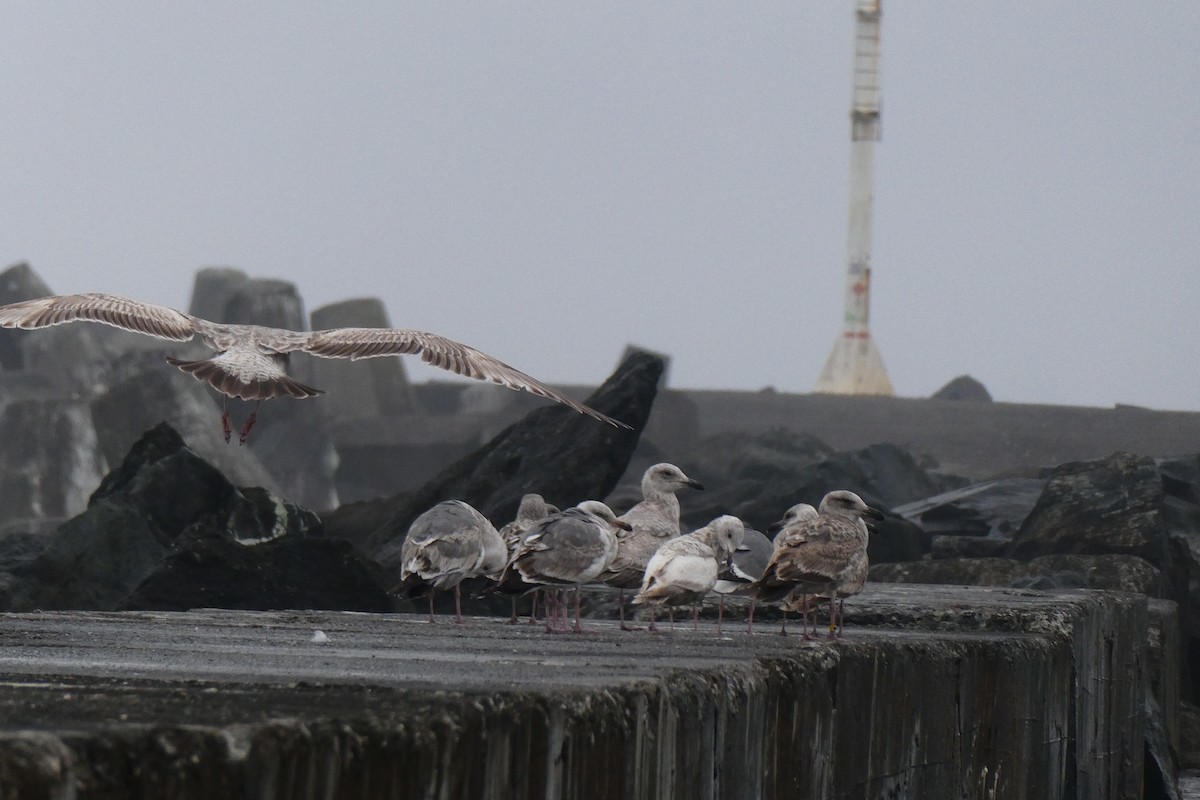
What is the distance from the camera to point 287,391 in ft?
29.1

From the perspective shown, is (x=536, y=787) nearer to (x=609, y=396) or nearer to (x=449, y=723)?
(x=449, y=723)

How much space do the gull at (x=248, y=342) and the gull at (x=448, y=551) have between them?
1.77 metres

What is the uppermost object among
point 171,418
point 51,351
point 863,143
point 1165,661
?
point 863,143

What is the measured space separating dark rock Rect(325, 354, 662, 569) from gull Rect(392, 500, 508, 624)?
5548 millimetres

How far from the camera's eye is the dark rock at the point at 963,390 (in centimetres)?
3978

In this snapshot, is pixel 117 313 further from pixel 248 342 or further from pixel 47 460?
pixel 47 460

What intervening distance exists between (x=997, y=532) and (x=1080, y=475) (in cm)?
283

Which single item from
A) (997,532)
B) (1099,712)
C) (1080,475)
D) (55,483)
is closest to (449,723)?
(1099,712)

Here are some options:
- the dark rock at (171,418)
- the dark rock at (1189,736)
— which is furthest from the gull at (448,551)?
the dark rock at (171,418)

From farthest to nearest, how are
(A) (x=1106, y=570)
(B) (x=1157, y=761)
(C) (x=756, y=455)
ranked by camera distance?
(C) (x=756, y=455) → (A) (x=1106, y=570) → (B) (x=1157, y=761)

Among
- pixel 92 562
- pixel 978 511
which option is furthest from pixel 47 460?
pixel 92 562

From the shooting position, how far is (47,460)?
100 ft

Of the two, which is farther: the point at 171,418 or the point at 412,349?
the point at 171,418

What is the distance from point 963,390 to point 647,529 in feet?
109
